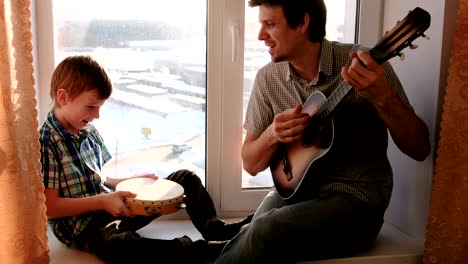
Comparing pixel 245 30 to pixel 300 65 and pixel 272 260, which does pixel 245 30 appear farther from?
pixel 272 260

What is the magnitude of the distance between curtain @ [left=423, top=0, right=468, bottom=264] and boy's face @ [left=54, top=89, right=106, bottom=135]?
3.20ft

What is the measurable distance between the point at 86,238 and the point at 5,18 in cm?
70

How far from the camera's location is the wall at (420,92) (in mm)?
1462

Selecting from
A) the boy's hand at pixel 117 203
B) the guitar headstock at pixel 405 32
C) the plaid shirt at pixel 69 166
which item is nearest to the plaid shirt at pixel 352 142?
the guitar headstock at pixel 405 32

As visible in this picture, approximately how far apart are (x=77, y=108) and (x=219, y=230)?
585 millimetres

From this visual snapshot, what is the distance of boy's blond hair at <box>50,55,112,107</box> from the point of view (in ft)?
4.89

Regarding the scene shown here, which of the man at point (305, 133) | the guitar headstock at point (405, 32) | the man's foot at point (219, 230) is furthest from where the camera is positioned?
the man's foot at point (219, 230)

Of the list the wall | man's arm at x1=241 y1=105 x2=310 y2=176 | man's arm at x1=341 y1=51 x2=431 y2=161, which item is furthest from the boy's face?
the wall

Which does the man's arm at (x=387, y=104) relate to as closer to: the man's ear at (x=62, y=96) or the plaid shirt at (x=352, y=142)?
the plaid shirt at (x=352, y=142)

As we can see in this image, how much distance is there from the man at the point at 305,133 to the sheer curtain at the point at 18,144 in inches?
19.5

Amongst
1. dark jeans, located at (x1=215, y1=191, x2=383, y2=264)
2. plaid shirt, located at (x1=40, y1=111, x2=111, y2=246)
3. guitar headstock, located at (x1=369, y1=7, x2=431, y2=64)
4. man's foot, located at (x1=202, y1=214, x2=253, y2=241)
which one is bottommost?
man's foot, located at (x1=202, y1=214, x2=253, y2=241)

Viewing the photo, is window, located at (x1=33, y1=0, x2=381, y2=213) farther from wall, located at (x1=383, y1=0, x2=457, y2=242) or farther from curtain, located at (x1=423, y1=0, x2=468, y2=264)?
curtain, located at (x1=423, y1=0, x2=468, y2=264)

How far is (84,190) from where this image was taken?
1547 millimetres

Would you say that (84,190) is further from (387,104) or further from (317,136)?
(387,104)
